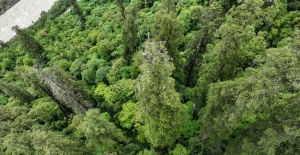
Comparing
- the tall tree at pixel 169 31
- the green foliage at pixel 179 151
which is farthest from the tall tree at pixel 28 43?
the green foliage at pixel 179 151

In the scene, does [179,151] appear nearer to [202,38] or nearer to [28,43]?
[202,38]

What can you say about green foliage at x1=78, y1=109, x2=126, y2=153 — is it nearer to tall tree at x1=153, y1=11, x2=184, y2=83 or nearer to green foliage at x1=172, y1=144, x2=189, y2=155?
green foliage at x1=172, y1=144, x2=189, y2=155

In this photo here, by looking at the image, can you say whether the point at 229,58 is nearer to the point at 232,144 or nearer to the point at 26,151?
the point at 232,144

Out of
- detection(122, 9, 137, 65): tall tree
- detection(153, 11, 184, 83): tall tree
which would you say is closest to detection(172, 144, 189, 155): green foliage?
detection(153, 11, 184, 83): tall tree

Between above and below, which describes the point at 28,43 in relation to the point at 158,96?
below

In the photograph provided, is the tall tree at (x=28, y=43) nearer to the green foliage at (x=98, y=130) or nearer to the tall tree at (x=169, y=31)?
the tall tree at (x=169, y=31)

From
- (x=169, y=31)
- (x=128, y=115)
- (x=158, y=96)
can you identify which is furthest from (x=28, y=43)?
(x=158, y=96)
